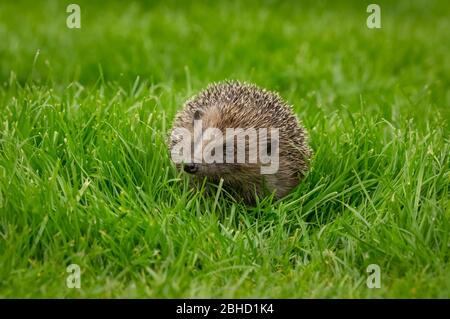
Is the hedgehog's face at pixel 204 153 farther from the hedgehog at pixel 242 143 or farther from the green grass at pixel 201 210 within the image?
the green grass at pixel 201 210

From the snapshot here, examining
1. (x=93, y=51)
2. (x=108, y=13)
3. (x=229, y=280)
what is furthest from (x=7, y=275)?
(x=108, y=13)

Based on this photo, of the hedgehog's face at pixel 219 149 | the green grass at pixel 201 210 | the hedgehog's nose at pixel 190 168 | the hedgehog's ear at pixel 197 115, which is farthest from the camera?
the hedgehog's ear at pixel 197 115


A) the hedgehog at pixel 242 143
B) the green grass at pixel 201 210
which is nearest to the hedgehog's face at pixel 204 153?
the hedgehog at pixel 242 143

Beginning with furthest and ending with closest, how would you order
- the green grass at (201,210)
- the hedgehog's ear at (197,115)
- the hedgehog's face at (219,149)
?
the hedgehog's ear at (197,115) < the hedgehog's face at (219,149) < the green grass at (201,210)

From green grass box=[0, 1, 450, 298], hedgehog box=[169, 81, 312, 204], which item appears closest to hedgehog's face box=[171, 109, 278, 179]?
hedgehog box=[169, 81, 312, 204]

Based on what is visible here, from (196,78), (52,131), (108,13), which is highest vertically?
(108,13)

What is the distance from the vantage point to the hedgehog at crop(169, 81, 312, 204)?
5684 mm

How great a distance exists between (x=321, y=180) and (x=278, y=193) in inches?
13.4

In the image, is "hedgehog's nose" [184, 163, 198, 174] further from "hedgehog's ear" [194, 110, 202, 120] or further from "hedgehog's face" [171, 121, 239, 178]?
"hedgehog's ear" [194, 110, 202, 120]

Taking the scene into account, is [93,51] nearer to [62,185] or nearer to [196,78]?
[196,78]

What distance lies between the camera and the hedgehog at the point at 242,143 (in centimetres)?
568

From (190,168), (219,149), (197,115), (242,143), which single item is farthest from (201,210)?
(197,115)

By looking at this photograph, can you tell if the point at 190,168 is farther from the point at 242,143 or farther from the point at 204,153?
the point at 242,143

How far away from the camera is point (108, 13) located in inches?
446
